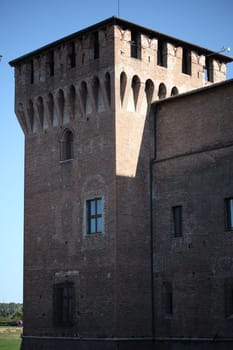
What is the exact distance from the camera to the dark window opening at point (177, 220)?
28516mm

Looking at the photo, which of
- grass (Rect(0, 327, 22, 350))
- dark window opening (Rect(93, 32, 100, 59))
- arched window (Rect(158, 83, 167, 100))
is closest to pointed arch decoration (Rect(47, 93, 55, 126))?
dark window opening (Rect(93, 32, 100, 59))

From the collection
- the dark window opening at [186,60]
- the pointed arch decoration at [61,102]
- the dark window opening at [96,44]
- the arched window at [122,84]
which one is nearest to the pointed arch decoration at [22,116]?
the pointed arch decoration at [61,102]

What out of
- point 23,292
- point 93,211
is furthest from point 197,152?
point 23,292

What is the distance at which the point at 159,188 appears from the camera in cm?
2945

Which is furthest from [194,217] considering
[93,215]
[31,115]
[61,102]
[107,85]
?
[31,115]

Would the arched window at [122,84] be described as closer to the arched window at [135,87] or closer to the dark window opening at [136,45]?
the arched window at [135,87]

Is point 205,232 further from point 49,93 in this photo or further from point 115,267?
point 49,93

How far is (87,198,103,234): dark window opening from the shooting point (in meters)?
29.3

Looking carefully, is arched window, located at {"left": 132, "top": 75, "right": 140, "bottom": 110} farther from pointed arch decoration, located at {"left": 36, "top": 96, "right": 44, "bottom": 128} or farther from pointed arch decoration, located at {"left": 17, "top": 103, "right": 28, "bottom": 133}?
pointed arch decoration, located at {"left": 17, "top": 103, "right": 28, "bottom": 133}

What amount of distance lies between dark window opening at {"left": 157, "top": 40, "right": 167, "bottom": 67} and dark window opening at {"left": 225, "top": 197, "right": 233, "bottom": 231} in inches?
280

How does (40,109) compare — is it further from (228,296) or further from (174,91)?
(228,296)

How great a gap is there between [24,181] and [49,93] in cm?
387

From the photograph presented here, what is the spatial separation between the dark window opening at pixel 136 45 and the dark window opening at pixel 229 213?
7077mm

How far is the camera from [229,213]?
26922 mm
